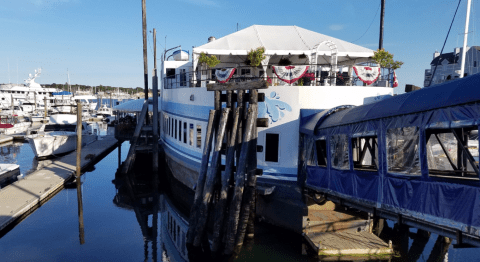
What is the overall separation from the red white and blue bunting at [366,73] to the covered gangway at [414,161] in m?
3.35

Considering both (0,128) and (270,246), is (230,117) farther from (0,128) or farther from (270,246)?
(0,128)

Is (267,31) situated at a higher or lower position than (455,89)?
higher

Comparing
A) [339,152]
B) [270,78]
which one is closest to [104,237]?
[270,78]

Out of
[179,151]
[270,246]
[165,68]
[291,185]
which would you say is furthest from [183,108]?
[270,246]

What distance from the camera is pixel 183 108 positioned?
1848 cm

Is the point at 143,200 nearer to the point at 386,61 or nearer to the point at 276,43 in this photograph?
the point at 276,43

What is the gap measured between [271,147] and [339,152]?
369 centimetres

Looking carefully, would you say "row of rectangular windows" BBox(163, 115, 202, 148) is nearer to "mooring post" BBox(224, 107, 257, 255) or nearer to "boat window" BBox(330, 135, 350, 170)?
"mooring post" BBox(224, 107, 257, 255)

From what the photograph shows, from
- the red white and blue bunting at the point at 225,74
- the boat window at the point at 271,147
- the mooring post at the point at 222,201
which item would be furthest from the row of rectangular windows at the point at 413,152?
the red white and blue bunting at the point at 225,74

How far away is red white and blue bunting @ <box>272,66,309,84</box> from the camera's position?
43.5ft

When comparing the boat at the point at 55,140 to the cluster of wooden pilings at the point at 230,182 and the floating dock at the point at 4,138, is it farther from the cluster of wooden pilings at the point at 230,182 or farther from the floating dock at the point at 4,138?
the cluster of wooden pilings at the point at 230,182

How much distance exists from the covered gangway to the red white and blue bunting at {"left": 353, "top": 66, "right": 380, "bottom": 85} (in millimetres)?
3354

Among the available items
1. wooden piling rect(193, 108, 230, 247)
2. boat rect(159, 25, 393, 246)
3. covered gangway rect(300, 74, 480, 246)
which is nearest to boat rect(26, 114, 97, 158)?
boat rect(159, 25, 393, 246)

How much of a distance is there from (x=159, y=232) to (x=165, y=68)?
13.4 meters
